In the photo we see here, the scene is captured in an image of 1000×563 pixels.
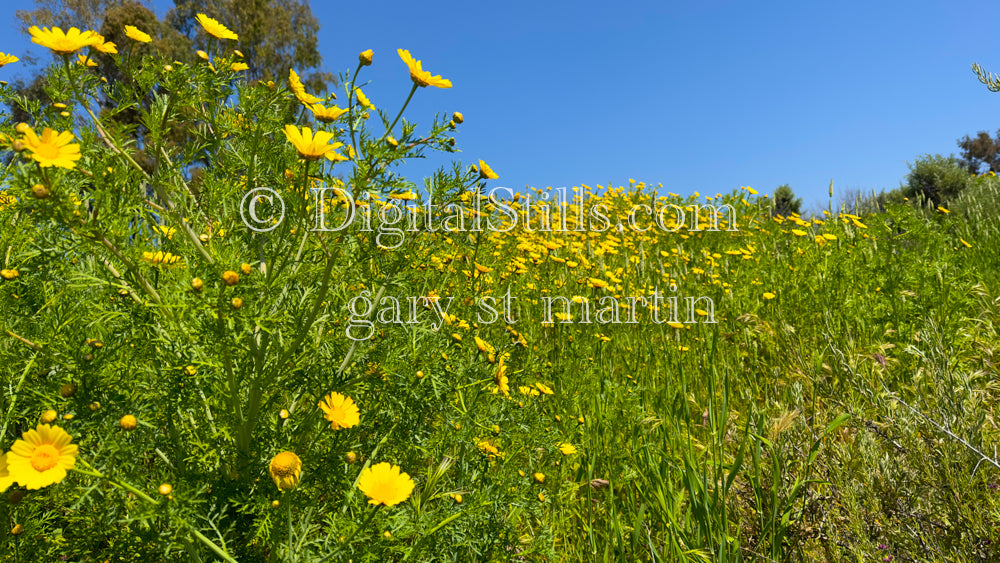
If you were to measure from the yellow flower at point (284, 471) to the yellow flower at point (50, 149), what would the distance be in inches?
26.5

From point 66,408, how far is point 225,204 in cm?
59

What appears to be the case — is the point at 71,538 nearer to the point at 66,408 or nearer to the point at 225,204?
the point at 66,408

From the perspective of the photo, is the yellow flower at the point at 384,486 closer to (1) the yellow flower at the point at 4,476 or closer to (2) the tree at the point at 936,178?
(1) the yellow flower at the point at 4,476

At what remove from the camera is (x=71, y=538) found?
4.80 feet

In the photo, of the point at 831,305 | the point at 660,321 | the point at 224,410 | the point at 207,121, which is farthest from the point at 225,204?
the point at 831,305

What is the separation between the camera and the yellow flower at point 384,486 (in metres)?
1.12

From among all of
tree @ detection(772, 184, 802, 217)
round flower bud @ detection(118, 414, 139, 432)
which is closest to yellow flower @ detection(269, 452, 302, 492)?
round flower bud @ detection(118, 414, 139, 432)

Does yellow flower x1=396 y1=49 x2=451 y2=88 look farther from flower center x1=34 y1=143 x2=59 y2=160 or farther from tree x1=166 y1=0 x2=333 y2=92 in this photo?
tree x1=166 y1=0 x2=333 y2=92

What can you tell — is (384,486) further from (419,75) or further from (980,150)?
(980,150)

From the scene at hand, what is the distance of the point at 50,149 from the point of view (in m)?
1.04

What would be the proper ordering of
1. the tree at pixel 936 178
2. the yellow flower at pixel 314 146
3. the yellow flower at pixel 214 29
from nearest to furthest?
the yellow flower at pixel 314 146 < the yellow flower at pixel 214 29 < the tree at pixel 936 178

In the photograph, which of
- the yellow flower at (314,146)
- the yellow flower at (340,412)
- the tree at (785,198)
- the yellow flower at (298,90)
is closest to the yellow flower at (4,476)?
the yellow flower at (340,412)

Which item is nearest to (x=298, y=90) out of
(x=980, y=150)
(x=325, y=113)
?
(x=325, y=113)

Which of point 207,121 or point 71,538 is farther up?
point 207,121
